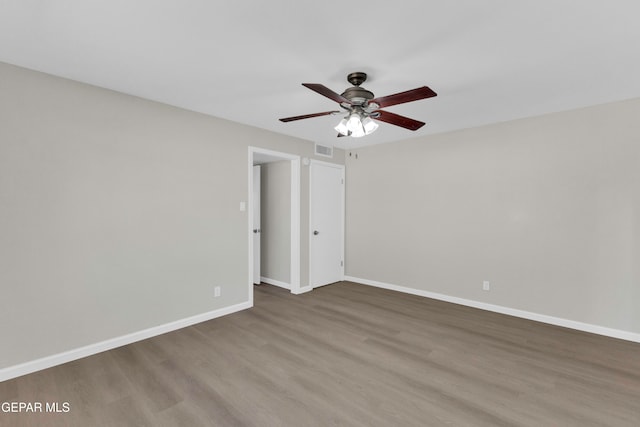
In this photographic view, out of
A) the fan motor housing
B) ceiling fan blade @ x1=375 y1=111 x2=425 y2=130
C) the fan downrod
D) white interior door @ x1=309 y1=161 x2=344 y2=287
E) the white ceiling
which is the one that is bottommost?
white interior door @ x1=309 y1=161 x2=344 y2=287

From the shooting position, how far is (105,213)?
2.89 meters

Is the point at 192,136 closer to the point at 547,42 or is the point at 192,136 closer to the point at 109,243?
the point at 109,243

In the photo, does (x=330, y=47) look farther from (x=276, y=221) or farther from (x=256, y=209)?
(x=256, y=209)

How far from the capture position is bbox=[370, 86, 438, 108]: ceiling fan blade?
1991 mm

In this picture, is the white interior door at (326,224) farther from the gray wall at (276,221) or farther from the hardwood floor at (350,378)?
the hardwood floor at (350,378)

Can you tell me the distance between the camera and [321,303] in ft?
14.2

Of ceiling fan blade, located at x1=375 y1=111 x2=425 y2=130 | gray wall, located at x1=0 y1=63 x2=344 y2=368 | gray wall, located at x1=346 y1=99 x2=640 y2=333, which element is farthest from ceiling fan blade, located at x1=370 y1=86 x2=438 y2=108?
gray wall, located at x1=346 y1=99 x2=640 y2=333

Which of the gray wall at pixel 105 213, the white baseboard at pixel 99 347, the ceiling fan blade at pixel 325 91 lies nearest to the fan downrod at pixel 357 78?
the ceiling fan blade at pixel 325 91

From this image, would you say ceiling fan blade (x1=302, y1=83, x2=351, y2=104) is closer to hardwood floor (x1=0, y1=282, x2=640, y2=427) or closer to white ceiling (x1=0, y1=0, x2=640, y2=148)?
white ceiling (x1=0, y1=0, x2=640, y2=148)

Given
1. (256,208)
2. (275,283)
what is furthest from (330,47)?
(275,283)

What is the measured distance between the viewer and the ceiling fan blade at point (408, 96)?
78.4 inches

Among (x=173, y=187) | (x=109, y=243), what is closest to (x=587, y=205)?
(x=173, y=187)

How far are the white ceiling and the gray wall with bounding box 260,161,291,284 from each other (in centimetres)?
194

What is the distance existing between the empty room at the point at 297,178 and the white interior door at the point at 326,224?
1.78 ft
